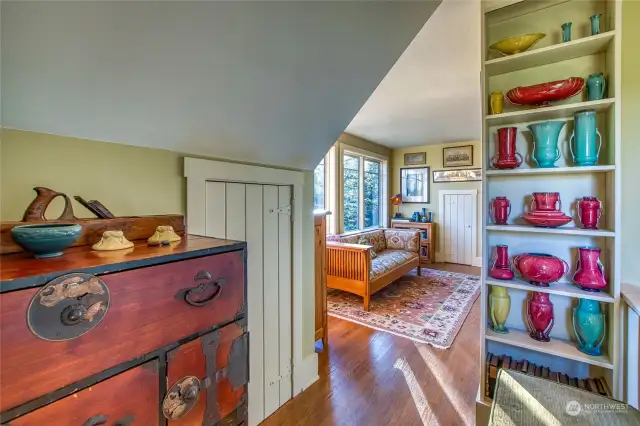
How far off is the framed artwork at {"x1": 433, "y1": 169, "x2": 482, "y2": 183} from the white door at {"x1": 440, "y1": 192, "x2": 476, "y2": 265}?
298 millimetres

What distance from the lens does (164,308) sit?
2.65 feet

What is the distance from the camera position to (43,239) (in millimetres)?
723

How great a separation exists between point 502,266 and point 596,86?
1.05 m

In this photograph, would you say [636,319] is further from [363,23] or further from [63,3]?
[63,3]

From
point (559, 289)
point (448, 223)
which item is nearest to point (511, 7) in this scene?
point (559, 289)

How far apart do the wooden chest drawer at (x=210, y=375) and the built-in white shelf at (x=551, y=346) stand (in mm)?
1467

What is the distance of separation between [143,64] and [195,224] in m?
0.69

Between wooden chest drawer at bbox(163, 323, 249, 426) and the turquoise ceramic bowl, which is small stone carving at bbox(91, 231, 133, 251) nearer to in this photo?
the turquoise ceramic bowl

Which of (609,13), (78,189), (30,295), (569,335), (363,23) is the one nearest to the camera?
(30,295)

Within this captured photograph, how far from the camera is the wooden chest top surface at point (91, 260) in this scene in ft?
1.94

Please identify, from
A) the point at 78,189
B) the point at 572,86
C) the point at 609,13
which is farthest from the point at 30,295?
the point at 609,13

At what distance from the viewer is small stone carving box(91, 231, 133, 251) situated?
2.86 ft

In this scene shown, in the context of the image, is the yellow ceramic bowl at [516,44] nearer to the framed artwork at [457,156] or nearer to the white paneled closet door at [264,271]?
the white paneled closet door at [264,271]

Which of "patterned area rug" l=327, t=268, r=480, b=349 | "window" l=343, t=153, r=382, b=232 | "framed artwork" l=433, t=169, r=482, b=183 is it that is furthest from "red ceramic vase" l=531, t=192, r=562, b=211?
"framed artwork" l=433, t=169, r=482, b=183
